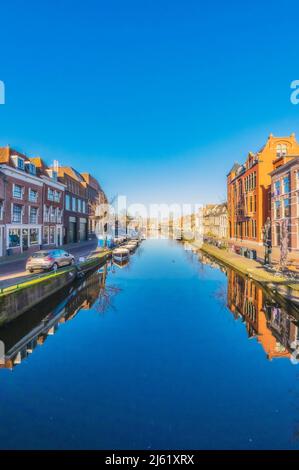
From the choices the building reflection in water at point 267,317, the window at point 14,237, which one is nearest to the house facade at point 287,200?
the building reflection in water at point 267,317

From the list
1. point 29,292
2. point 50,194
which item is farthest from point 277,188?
point 29,292

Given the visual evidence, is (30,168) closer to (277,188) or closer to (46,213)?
(46,213)

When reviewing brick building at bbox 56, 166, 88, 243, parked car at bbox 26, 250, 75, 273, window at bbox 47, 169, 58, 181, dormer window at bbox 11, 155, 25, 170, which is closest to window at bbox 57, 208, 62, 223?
brick building at bbox 56, 166, 88, 243

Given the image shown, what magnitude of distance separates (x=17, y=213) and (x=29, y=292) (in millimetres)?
18636

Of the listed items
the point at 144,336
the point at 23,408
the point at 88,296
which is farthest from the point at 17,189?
the point at 23,408

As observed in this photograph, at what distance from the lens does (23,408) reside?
19.1ft

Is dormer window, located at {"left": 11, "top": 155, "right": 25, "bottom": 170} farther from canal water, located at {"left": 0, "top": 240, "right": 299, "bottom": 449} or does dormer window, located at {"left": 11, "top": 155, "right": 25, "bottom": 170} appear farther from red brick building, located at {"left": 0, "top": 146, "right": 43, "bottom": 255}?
canal water, located at {"left": 0, "top": 240, "right": 299, "bottom": 449}

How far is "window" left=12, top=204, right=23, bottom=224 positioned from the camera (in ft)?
87.7

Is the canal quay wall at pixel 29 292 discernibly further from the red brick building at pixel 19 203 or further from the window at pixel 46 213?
the window at pixel 46 213

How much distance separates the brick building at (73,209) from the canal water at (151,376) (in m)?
28.9

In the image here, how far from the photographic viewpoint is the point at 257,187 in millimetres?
39406

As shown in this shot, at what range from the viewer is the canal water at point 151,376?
16.5 feet

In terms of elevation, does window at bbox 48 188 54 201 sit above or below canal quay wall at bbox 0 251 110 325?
above

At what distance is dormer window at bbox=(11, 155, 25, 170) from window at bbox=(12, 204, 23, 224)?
467cm
